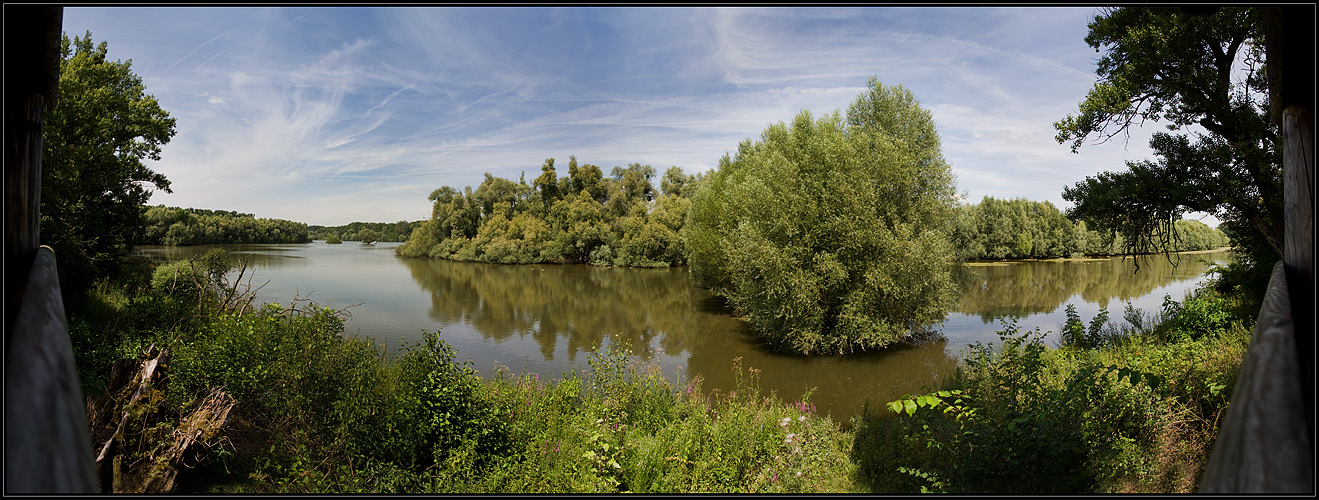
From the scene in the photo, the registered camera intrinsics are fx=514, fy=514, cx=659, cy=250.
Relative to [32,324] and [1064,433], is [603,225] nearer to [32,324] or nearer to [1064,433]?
[1064,433]

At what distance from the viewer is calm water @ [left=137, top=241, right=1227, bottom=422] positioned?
14156 mm

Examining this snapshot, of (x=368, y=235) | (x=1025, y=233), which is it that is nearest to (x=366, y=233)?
(x=368, y=235)

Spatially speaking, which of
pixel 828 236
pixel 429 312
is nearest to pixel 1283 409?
pixel 828 236

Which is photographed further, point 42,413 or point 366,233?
point 366,233

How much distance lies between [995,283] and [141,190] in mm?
43566

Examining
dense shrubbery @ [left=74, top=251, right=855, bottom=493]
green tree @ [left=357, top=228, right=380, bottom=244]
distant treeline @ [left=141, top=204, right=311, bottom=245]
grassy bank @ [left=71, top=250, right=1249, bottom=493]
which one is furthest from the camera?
green tree @ [left=357, top=228, right=380, bottom=244]

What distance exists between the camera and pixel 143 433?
221 inches

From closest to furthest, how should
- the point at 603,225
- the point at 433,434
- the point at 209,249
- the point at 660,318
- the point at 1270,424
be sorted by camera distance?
the point at 1270,424 < the point at 433,434 < the point at 660,318 < the point at 209,249 < the point at 603,225

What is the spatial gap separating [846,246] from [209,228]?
67328 millimetres

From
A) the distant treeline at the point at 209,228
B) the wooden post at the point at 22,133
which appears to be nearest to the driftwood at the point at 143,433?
the wooden post at the point at 22,133

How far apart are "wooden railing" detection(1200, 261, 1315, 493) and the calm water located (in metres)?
4.71

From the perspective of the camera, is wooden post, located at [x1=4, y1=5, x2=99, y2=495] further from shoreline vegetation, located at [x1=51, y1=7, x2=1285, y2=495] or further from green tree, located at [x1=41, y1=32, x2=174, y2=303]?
green tree, located at [x1=41, y1=32, x2=174, y2=303]

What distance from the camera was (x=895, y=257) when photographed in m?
15.1

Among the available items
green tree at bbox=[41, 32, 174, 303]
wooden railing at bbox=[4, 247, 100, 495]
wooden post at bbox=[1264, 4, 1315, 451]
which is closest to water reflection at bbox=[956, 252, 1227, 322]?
wooden post at bbox=[1264, 4, 1315, 451]
